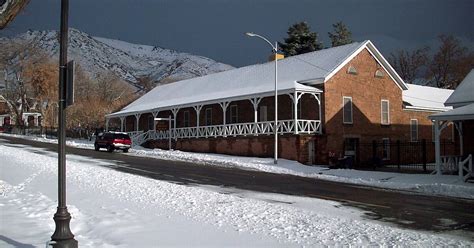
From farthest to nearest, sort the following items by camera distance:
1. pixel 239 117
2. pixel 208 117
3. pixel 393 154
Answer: pixel 208 117
pixel 239 117
pixel 393 154

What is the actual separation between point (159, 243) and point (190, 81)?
153ft

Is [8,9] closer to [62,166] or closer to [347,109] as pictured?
[62,166]

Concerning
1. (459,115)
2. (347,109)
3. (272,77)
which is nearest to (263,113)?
(272,77)

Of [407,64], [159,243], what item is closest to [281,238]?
[159,243]

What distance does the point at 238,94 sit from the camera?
124 ft

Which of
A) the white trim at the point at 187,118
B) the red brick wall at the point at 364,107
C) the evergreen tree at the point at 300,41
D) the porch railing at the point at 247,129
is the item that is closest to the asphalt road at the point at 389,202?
the porch railing at the point at 247,129

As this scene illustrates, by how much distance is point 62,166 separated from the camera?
24.3 feet

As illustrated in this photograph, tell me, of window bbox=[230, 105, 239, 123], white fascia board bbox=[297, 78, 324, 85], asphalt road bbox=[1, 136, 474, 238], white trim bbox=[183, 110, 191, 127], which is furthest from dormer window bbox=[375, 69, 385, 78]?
asphalt road bbox=[1, 136, 474, 238]

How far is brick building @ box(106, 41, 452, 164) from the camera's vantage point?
113 ft

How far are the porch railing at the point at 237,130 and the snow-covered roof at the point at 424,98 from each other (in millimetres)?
12014

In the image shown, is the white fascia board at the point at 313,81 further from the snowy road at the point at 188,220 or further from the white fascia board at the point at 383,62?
the snowy road at the point at 188,220

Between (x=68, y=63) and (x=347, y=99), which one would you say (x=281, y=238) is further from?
(x=347, y=99)

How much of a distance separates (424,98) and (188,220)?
40641 mm

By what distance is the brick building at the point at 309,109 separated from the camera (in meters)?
34.3
